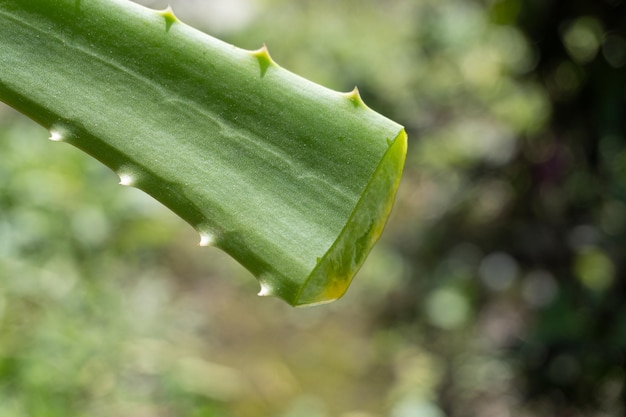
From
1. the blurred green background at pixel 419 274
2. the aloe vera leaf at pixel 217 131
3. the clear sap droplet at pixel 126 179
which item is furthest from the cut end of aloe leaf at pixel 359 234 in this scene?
the blurred green background at pixel 419 274

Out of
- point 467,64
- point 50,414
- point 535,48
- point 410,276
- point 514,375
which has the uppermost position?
point 535,48

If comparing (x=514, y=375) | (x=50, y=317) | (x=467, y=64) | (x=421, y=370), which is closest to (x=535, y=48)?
(x=467, y=64)

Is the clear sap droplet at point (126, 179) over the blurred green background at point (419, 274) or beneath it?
over

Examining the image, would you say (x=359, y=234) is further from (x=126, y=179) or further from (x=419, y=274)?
(x=419, y=274)

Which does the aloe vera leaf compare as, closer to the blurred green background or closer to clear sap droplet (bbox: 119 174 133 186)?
clear sap droplet (bbox: 119 174 133 186)

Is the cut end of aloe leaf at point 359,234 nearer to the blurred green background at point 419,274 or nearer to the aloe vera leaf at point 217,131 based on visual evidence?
the aloe vera leaf at point 217,131

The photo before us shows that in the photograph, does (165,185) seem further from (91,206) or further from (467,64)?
(91,206)
